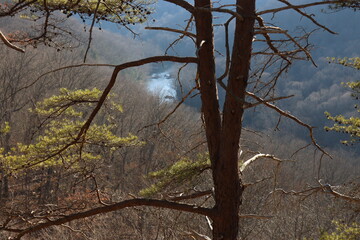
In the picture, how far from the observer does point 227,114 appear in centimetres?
314

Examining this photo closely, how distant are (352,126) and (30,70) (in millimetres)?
25817

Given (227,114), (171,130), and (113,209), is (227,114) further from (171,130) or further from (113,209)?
(171,130)

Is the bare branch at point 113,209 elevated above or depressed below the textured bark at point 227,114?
below

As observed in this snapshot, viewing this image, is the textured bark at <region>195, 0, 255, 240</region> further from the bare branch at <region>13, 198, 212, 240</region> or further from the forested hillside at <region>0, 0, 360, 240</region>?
the bare branch at <region>13, 198, 212, 240</region>

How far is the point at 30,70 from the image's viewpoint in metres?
29.4

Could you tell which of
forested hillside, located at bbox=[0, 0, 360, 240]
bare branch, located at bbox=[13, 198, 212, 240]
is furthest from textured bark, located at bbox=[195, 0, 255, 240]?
bare branch, located at bbox=[13, 198, 212, 240]

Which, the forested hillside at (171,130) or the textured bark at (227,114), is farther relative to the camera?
the forested hillside at (171,130)

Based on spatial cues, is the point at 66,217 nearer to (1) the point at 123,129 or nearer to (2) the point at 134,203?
(2) the point at 134,203

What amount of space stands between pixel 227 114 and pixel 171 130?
72.5ft

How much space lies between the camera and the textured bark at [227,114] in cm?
305

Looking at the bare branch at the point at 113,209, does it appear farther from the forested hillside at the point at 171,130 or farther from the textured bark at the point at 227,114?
the textured bark at the point at 227,114

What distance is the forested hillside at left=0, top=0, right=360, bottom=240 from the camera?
3.16 meters

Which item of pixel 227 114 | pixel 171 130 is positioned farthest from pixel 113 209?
pixel 171 130

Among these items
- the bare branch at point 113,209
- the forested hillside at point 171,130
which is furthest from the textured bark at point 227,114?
the bare branch at point 113,209
